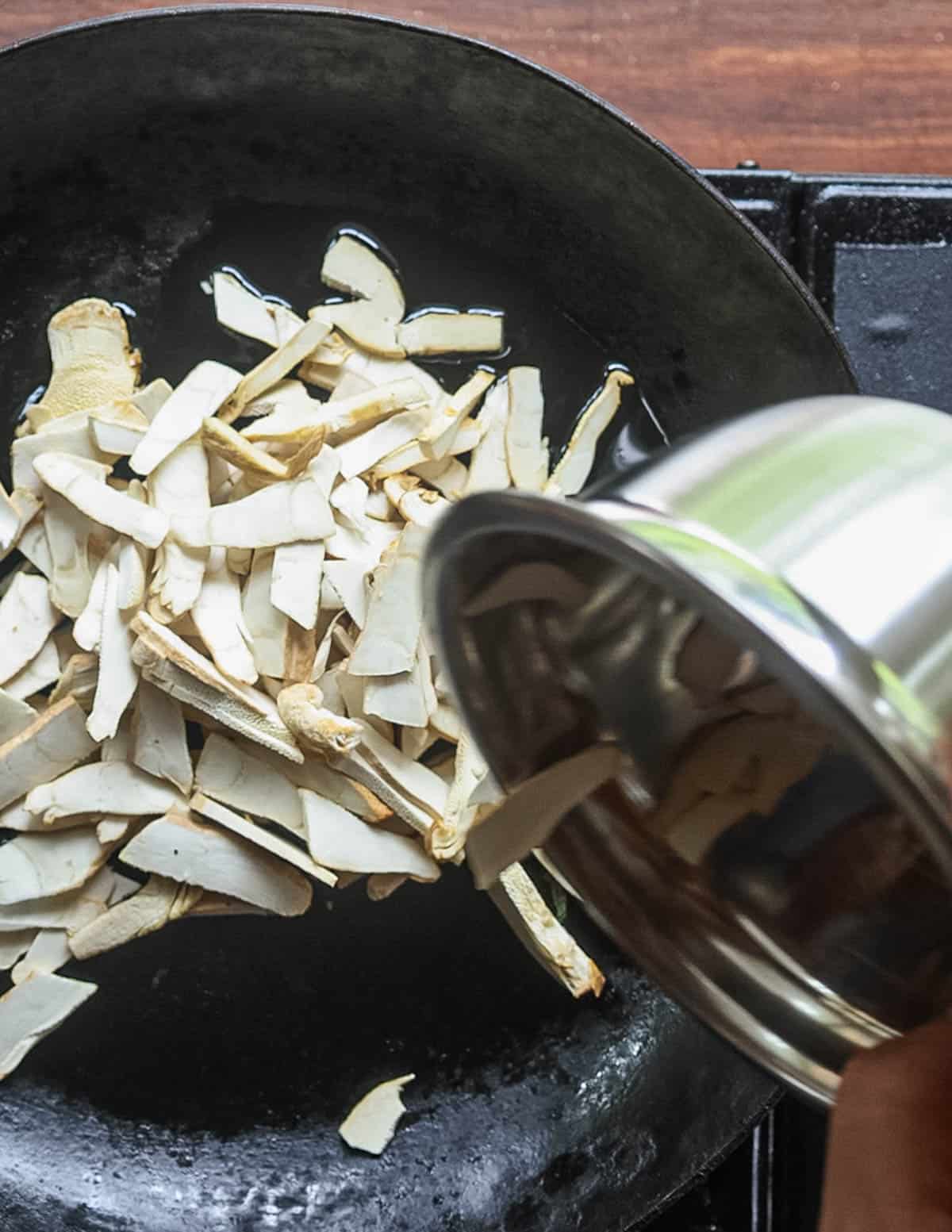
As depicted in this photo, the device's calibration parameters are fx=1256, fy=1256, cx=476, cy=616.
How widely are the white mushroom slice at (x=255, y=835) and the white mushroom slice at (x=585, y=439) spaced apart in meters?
0.20

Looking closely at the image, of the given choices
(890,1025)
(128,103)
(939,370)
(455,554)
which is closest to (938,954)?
(890,1025)

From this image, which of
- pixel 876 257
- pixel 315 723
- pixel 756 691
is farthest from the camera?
pixel 876 257

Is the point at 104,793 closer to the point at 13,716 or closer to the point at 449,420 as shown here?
the point at 13,716

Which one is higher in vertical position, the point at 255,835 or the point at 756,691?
the point at 756,691

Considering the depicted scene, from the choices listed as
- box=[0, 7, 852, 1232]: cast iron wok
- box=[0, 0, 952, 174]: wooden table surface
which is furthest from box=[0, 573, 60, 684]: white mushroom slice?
box=[0, 0, 952, 174]: wooden table surface

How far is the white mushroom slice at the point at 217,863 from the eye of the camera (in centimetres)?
62

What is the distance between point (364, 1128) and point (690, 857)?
11.5 inches

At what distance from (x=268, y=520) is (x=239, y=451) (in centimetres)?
4

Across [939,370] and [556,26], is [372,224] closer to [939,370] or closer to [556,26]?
[556,26]

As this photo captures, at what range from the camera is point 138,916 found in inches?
24.4

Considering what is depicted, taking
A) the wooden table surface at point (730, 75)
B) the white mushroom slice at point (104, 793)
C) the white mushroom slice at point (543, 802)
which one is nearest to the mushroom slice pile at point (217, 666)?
the white mushroom slice at point (104, 793)

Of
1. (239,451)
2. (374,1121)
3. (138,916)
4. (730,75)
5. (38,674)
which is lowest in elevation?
(374,1121)

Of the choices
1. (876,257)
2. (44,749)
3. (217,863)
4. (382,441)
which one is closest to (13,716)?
(44,749)

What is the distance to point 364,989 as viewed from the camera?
0.64 m
